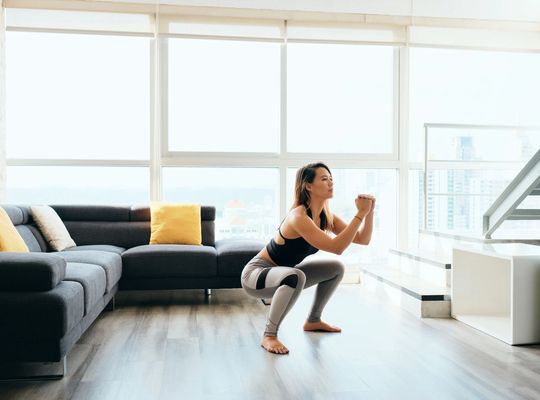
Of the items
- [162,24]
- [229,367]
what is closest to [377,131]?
[162,24]

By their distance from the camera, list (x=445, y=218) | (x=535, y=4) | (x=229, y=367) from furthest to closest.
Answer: (x=445, y=218) < (x=535, y=4) < (x=229, y=367)

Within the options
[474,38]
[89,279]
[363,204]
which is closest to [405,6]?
[474,38]

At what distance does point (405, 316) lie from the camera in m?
3.74

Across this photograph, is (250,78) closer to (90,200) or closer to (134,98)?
(134,98)

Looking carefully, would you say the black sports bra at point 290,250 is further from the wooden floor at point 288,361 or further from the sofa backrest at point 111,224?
the sofa backrest at point 111,224

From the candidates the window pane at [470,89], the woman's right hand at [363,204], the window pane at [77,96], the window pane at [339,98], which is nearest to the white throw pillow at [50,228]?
the window pane at [77,96]

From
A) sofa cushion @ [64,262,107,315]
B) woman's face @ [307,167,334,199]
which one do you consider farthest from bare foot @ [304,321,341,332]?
sofa cushion @ [64,262,107,315]

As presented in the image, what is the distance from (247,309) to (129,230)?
1332 mm

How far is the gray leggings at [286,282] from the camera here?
9.59ft

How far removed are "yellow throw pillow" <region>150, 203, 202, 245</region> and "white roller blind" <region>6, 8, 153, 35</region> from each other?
172 centimetres

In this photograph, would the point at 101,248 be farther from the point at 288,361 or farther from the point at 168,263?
the point at 288,361

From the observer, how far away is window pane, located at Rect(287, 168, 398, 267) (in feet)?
18.1

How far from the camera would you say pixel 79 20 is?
511 cm

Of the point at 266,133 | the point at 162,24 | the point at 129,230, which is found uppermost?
the point at 162,24
